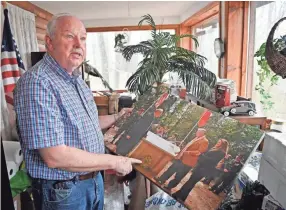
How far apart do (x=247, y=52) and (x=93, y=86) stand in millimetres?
4262

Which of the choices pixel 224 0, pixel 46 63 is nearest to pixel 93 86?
pixel 224 0

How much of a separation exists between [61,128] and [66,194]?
0.39 m

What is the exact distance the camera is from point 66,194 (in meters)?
1.28

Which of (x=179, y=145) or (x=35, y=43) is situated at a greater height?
(x=35, y=43)

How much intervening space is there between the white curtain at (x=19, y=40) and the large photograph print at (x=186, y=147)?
2203 mm

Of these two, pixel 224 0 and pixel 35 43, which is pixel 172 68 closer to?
pixel 224 0

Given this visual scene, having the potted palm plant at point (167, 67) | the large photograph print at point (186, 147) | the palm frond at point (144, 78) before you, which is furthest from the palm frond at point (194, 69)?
the large photograph print at point (186, 147)

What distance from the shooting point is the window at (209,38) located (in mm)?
3847

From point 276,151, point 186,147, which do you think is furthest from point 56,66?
point 276,151

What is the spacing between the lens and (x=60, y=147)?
1087mm

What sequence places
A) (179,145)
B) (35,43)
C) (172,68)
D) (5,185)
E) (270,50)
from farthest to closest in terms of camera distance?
(35,43)
(172,68)
(270,50)
(179,145)
(5,185)

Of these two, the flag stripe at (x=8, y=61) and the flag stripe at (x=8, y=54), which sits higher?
the flag stripe at (x=8, y=54)

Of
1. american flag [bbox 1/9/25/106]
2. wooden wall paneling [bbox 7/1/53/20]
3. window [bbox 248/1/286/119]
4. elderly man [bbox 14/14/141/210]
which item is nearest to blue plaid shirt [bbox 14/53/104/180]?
elderly man [bbox 14/14/141/210]

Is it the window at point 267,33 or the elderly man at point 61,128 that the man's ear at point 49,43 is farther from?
the window at point 267,33
